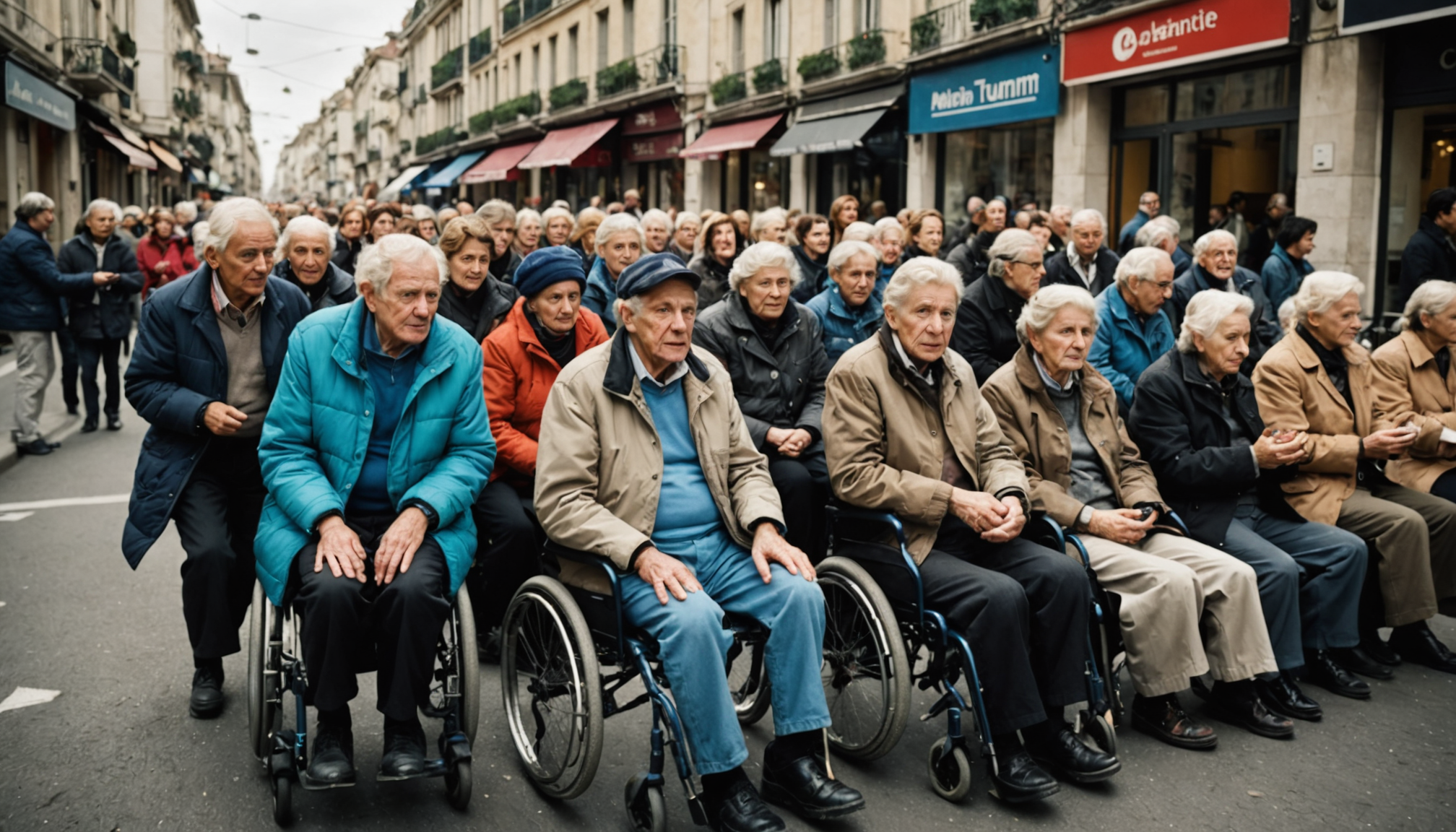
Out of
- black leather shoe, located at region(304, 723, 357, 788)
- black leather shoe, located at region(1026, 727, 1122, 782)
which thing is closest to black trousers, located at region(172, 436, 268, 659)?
black leather shoe, located at region(304, 723, 357, 788)

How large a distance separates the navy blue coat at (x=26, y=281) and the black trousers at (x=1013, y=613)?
326 inches

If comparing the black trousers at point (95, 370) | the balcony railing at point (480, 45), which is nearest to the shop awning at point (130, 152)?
the balcony railing at point (480, 45)

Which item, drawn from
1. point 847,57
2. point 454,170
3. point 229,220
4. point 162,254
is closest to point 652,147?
point 847,57

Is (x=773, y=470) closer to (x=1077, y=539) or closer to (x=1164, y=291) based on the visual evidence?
(x=1077, y=539)

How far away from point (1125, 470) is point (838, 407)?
4.42 ft

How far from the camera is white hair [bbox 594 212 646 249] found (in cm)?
742

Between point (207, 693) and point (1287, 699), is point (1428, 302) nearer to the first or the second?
point (1287, 699)

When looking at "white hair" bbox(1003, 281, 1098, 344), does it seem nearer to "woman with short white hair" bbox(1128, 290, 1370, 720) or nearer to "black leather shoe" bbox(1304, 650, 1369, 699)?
"woman with short white hair" bbox(1128, 290, 1370, 720)

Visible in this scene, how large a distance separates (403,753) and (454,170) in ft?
150

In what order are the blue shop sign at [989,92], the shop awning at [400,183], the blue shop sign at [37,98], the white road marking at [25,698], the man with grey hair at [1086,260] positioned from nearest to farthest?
the white road marking at [25,698] → the man with grey hair at [1086,260] → the blue shop sign at [989,92] → the blue shop sign at [37,98] → the shop awning at [400,183]

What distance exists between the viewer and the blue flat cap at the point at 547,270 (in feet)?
16.5

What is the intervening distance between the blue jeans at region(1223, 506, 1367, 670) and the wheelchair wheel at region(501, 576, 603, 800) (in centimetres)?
275

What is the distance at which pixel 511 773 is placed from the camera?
4102mm

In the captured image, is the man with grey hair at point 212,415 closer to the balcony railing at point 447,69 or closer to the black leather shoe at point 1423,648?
the black leather shoe at point 1423,648
